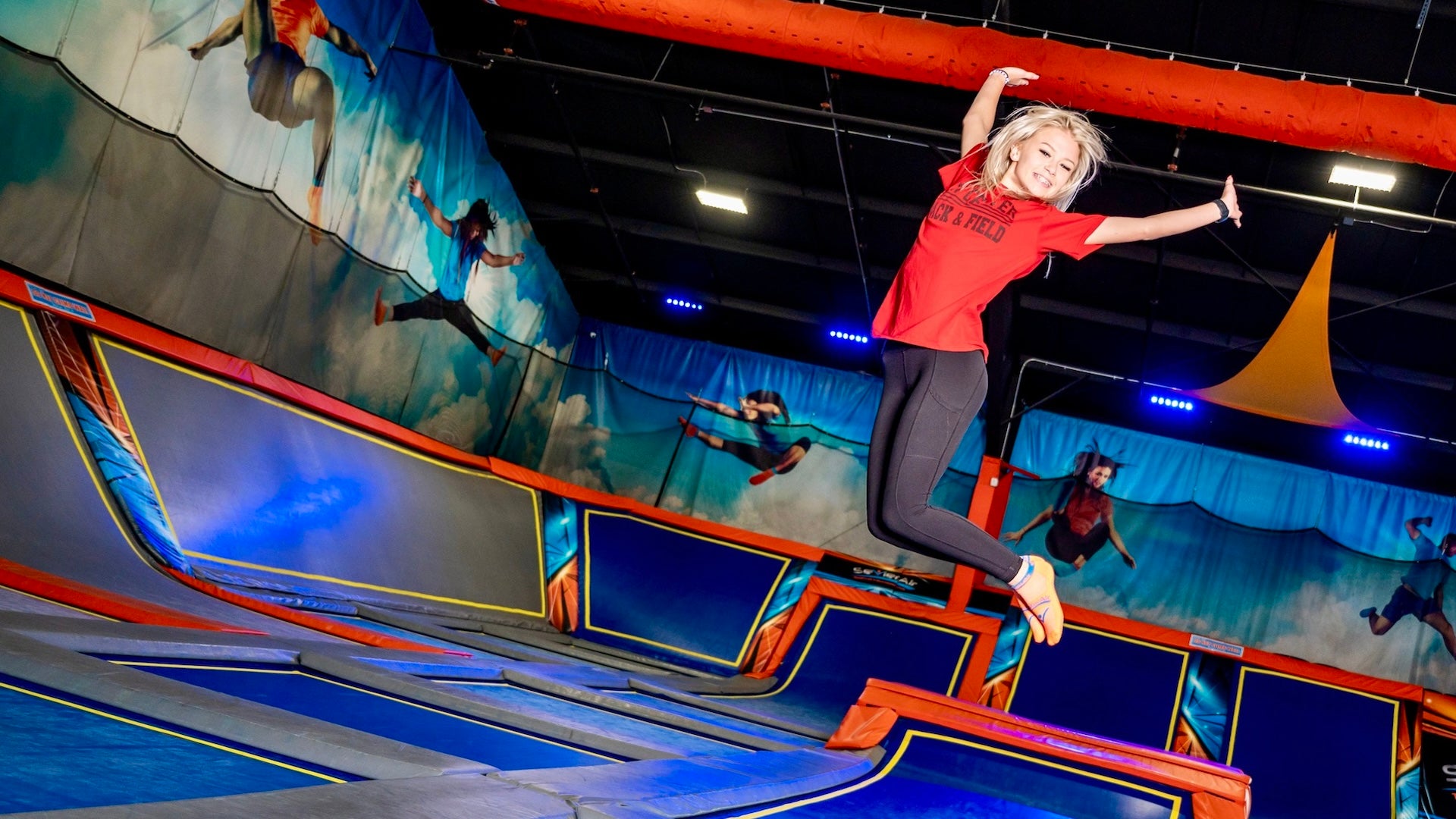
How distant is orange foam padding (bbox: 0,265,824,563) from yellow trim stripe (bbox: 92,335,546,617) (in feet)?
0.11

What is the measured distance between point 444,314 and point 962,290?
737 centimetres

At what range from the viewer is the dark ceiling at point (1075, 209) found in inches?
263

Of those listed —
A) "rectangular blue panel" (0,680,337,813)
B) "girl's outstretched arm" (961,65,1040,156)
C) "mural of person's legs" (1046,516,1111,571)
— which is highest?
"girl's outstretched arm" (961,65,1040,156)

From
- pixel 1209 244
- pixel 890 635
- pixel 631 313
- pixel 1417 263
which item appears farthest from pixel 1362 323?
pixel 631 313

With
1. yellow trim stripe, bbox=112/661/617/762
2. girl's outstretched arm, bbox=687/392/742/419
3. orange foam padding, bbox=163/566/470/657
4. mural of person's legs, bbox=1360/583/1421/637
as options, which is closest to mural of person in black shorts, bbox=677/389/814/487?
girl's outstretched arm, bbox=687/392/742/419

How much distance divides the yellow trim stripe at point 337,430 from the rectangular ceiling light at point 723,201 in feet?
11.1

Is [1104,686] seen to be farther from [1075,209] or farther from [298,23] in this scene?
[298,23]

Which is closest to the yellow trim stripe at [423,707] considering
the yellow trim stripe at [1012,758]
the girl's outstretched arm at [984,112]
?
the yellow trim stripe at [1012,758]

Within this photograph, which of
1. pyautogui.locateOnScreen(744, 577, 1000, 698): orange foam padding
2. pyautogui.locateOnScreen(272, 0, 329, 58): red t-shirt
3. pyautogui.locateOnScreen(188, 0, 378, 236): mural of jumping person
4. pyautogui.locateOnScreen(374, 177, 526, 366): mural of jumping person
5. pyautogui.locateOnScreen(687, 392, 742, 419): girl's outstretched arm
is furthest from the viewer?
pyautogui.locateOnScreen(687, 392, 742, 419): girl's outstretched arm

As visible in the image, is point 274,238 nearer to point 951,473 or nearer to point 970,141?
point 970,141

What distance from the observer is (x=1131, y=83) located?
16.2 feet

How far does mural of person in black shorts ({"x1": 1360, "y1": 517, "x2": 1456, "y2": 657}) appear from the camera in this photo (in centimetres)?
819

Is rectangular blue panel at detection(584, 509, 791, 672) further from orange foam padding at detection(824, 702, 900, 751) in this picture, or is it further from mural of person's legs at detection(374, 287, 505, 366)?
orange foam padding at detection(824, 702, 900, 751)

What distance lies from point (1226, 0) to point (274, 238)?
6.43m
